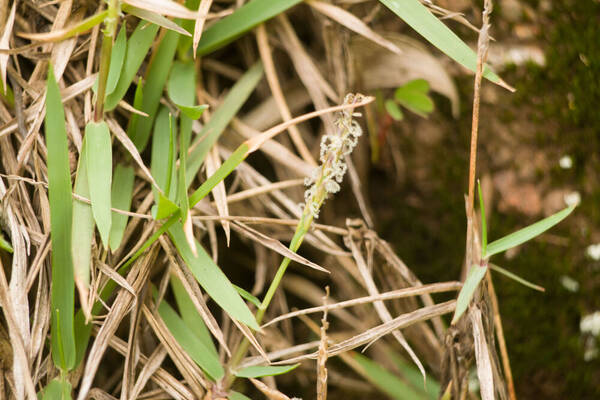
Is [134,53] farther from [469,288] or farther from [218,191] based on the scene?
[469,288]

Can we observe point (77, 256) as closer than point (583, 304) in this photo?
Yes

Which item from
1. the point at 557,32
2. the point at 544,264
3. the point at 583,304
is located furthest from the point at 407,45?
the point at 583,304

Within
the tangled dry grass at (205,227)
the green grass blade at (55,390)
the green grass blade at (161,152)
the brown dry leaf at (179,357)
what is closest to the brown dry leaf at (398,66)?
the tangled dry grass at (205,227)

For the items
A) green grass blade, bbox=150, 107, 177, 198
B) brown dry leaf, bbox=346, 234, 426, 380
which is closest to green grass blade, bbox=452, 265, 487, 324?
brown dry leaf, bbox=346, 234, 426, 380

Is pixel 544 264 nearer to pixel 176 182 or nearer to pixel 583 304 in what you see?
pixel 583 304

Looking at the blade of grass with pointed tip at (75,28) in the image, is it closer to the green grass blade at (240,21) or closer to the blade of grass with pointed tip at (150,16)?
the blade of grass with pointed tip at (150,16)

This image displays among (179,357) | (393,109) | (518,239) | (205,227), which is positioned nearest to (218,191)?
(205,227)

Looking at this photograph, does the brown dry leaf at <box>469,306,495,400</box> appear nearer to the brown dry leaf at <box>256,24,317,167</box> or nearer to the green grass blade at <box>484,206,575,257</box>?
the green grass blade at <box>484,206,575,257</box>
